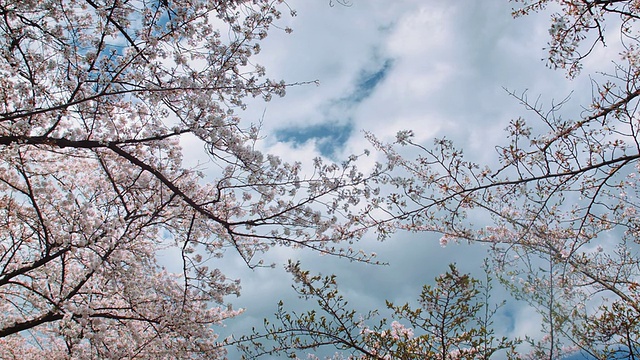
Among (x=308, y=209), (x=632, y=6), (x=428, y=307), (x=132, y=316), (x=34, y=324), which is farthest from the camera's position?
(x=132, y=316)

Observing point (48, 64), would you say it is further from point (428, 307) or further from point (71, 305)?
point (428, 307)

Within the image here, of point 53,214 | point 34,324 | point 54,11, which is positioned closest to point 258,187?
point 54,11

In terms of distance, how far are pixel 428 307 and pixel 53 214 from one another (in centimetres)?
655

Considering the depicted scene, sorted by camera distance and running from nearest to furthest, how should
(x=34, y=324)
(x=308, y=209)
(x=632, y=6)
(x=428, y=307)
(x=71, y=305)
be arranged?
(x=632, y=6)
(x=428, y=307)
(x=71, y=305)
(x=308, y=209)
(x=34, y=324)

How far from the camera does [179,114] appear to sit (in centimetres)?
434

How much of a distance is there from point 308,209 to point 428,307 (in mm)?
1671

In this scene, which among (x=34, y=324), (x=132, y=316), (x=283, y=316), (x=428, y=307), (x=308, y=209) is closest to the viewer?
(x=428, y=307)

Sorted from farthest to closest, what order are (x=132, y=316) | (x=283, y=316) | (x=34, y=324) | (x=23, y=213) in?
(x=23, y=213)
(x=132, y=316)
(x=34, y=324)
(x=283, y=316)

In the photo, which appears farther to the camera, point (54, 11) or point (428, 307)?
point (54, 11)

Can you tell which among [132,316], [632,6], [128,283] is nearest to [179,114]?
[128,283]

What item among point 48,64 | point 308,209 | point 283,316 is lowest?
point 283,316

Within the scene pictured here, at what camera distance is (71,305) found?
4395mm

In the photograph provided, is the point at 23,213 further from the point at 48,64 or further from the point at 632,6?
the point at 632,6

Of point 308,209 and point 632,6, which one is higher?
point 632,6
